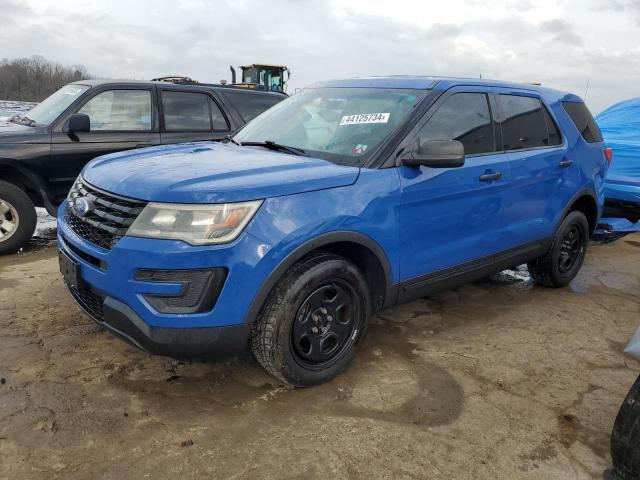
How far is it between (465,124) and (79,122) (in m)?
3.85

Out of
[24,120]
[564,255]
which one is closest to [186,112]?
[24,120]

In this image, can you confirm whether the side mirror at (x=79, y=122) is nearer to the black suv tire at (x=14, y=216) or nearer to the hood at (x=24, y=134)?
the hood at (x=24, y=134)

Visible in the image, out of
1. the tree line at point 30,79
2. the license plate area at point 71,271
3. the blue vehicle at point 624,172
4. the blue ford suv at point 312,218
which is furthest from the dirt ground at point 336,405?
the tree line at point 30,79

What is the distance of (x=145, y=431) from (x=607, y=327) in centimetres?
343

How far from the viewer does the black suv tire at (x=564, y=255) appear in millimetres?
4547

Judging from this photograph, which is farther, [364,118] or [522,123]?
[522,123]

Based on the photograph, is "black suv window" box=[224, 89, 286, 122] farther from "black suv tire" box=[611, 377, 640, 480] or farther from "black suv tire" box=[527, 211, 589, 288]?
"black suv tire" box=[611, 377, 640, 480]

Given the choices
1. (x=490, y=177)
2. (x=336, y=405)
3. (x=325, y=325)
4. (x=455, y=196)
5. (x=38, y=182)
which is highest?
(x=490, y=177)

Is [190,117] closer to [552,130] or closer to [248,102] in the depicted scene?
[248,102]

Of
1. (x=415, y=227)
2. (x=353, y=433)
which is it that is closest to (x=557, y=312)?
(x=415, y=227)

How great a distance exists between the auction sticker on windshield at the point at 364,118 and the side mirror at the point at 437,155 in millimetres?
352

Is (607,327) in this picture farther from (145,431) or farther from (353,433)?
(145,431)

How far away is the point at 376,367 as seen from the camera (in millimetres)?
3217

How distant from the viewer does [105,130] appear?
223 inches
